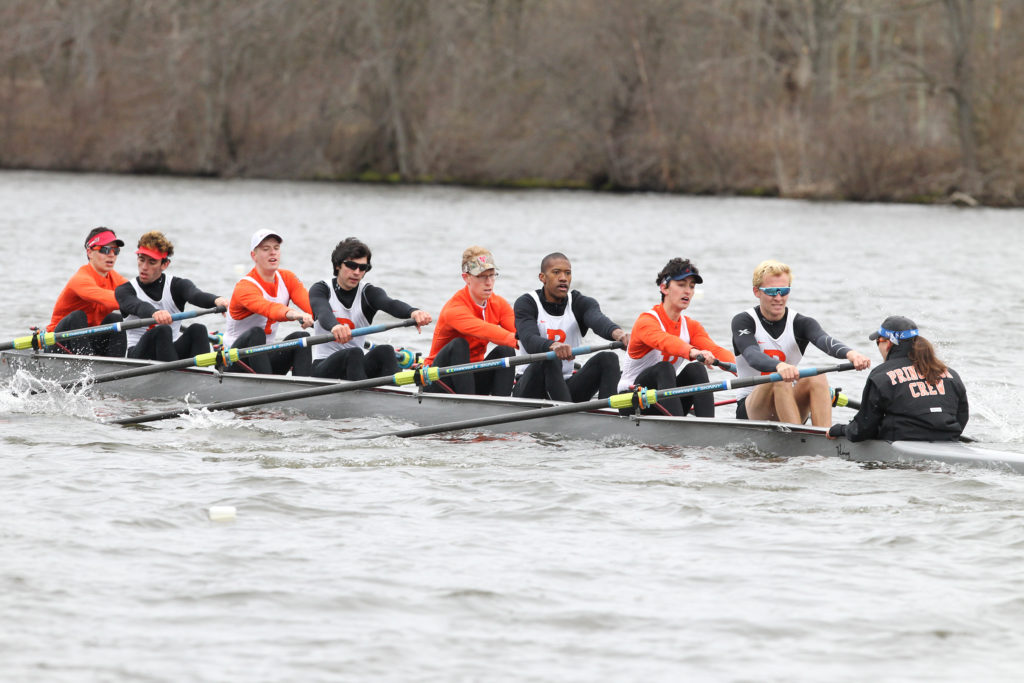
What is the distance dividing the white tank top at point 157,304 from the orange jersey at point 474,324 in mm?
2610

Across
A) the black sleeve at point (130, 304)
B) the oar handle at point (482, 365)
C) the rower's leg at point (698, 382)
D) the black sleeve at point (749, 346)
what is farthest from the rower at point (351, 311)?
the black sleeve at point (749, 346)

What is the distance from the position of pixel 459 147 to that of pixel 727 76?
29.5 feet

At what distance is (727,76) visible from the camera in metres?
44.1

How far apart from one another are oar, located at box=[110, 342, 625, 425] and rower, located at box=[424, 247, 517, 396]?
0.18m

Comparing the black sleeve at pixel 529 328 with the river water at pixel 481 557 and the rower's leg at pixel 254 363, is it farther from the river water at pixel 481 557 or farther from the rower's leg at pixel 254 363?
the rower's leg at pixel 254 363

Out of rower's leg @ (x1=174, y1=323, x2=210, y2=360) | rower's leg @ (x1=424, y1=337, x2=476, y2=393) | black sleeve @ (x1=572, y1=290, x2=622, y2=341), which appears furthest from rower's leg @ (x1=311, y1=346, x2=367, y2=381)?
black sleeve @ (x1=572, y1=290, x2=622, y2=341)

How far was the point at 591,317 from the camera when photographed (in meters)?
10.5

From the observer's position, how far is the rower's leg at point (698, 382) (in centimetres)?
993

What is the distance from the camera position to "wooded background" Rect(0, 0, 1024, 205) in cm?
4291

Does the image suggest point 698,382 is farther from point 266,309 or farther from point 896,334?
point 266,309

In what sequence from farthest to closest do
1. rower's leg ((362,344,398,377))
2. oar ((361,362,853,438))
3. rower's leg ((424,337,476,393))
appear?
rower's leg ((362,344,398,377))
rower's leg ((424,337,476,393))
oar ((361,362,853,438))

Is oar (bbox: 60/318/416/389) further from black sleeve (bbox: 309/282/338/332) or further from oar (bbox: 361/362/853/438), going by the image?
oar (bbox: 361/362/853/438)

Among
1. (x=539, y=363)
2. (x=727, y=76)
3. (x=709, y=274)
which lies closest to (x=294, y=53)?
(x=727, y=76)

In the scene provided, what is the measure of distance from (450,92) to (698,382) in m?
35.8
